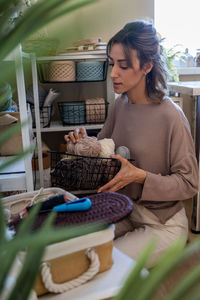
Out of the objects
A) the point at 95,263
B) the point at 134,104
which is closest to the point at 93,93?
the point at 134,104

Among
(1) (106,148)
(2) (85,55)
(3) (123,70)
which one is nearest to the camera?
(1) (106,148)

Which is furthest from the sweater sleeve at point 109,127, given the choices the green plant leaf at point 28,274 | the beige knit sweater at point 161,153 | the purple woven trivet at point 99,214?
the green plant leaf at point 28,274

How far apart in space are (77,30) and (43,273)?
1.68 feet

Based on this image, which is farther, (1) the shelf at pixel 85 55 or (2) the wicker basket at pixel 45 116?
(2) the wicker basket at pixel 45 116

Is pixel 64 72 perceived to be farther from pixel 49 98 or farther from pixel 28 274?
pixel 28 274

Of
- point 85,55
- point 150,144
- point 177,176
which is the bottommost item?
point 177,176

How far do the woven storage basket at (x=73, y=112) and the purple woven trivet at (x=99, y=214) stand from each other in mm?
1493

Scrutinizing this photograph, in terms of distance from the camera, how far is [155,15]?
104 inches

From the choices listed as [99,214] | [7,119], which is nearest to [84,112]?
[7,119]

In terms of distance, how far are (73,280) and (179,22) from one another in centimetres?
264

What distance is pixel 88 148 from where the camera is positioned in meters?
1.24

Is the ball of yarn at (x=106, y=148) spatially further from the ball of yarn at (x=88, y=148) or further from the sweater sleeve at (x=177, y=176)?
the sweater sleeve at (x=177, y=176)

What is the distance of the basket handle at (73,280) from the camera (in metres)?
0.55

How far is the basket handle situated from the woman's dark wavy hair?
3.07 ft
